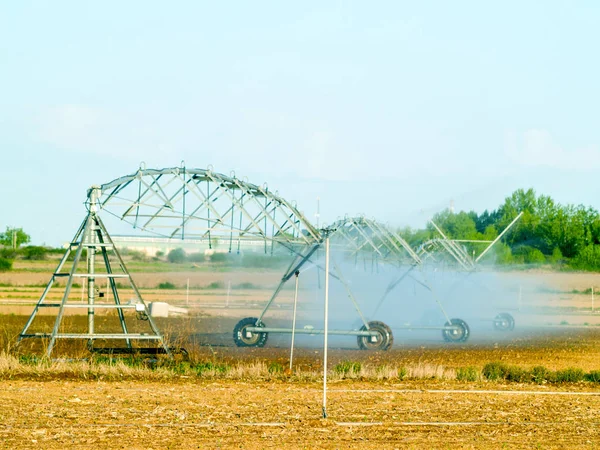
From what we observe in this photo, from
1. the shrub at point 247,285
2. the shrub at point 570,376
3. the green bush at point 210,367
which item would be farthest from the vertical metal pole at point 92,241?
the shrub at point 247,285

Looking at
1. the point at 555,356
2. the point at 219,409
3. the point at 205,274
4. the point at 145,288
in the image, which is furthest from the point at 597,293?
the point at 219,409

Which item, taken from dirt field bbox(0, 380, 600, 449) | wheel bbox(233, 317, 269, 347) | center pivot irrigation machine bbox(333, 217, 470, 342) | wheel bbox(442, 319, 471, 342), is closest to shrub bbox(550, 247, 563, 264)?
center pivot irrigation machine bbox(333, 217, 470, 342)

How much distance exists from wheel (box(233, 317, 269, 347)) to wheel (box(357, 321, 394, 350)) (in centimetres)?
305

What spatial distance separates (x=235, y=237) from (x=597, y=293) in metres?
49.0

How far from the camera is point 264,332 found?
2725cm

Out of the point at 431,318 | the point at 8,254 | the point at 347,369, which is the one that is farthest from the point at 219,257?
the point at 347,369

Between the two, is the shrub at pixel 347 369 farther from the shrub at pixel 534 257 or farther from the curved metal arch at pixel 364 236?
the shrub at pixel 534 257

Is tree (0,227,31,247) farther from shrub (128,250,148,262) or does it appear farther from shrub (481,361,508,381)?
shrub (481,361,508,381)

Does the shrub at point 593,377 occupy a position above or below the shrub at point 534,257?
below

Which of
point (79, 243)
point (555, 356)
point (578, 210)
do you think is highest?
point (578, 210)

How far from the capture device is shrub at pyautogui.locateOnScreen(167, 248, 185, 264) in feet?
182

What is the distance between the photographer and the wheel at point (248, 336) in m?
27.5

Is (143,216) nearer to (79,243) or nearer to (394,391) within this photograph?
(79,243)

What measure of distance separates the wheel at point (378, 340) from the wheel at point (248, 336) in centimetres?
305
